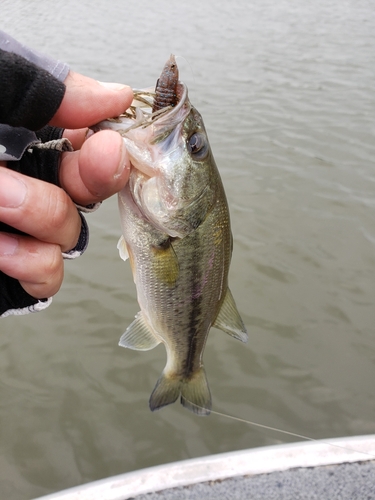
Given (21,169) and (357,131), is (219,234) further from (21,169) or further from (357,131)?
(357,131)

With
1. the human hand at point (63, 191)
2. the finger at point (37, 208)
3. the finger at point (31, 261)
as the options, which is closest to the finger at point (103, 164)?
the human hand at point (63, 191)

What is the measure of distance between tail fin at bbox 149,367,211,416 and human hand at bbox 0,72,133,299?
0.99 metres

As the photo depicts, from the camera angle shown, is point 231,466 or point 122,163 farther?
point 231,466

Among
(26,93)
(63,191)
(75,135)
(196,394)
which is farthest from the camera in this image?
(196,394)

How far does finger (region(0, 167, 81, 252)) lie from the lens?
1445 millimetres

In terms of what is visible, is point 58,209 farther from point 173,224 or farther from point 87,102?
point 173,224

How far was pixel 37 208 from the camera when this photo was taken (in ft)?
4.93

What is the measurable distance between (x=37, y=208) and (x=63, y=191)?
0.13m

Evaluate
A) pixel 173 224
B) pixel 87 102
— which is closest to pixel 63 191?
pixel 87 102

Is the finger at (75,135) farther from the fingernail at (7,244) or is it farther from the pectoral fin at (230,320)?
the pectoral fin at (230,320)

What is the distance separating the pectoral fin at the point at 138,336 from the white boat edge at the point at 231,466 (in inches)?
24.0

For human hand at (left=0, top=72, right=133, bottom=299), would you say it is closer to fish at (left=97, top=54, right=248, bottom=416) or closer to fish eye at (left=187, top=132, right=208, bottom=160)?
fish at (left=97, top=54, right=248, bottom=416)

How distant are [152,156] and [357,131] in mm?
6626

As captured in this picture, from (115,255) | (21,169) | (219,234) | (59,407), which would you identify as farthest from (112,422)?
(21,169)
